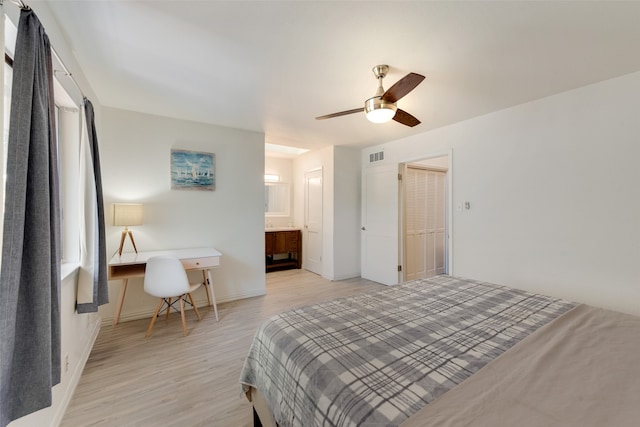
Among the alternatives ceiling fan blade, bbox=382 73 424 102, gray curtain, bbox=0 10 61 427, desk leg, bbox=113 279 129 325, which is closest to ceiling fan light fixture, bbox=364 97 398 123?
ceiling fan blade, bbox=382 73 424 102

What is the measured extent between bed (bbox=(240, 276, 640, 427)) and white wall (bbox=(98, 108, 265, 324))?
2335 millimetres

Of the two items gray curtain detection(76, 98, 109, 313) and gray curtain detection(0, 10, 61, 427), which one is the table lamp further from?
gray curtain detection(0, 10, 61, 427)

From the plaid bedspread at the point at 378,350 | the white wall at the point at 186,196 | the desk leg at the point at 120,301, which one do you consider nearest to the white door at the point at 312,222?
the white wall at the point at 186,196

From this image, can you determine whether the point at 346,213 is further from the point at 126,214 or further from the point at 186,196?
the point at 126,214

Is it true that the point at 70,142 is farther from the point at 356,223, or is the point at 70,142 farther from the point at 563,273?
the point at 563,273

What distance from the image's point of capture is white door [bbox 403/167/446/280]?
4.42 metres

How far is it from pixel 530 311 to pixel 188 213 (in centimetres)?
355

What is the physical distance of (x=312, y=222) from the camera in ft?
17.3

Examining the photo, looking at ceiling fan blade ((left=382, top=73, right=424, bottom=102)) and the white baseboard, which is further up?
ceiling fan blade ((left=382, top=73, right=424, bottom=102))

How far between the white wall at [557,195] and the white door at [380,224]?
103 cm

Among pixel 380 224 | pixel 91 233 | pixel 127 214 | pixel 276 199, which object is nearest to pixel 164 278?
pixel 91 233

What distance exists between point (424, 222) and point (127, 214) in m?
4.34

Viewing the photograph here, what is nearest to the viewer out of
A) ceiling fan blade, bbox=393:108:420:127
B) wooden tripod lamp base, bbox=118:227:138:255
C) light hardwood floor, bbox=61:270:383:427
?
light hardwood floor, bbox=61:270:383:427

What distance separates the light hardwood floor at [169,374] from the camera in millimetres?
1654
